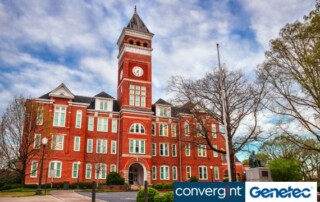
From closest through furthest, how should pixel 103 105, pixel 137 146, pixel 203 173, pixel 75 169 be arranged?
pixel 75 169
pixel 137 146
pixel 103 105
pixel 203 173

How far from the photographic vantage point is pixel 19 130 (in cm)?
3241

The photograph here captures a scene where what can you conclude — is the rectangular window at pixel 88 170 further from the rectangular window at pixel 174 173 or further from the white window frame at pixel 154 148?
the rectangular window at pixel 174 173

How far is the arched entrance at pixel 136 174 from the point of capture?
1768 inches

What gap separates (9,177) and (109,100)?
17775 millimetres

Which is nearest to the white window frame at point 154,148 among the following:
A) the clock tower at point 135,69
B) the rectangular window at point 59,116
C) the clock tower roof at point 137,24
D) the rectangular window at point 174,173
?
the rectangular window at point 174,173

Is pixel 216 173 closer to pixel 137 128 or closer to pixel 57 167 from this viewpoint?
pixel 137 128

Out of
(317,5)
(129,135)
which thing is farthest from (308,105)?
(129,135)

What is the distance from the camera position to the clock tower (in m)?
45.9

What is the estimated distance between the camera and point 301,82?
20953mm

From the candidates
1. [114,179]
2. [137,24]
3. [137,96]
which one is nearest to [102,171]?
[114,179]

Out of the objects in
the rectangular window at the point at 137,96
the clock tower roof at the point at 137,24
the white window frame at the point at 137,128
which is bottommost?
the white window frame at the point at 137,128

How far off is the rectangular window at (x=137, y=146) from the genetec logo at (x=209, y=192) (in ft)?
120

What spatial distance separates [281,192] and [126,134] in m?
37.3

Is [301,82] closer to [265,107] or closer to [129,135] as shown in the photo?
[265,107]
